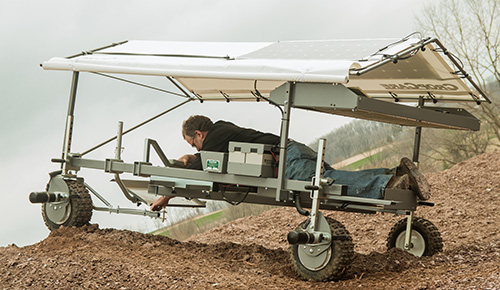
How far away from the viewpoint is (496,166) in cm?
1070

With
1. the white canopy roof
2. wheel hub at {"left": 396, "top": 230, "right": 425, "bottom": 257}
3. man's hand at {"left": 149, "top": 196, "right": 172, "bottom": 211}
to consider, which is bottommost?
wheel hub at {"left": 396, "top": 230, "right": 425, "bottom": 257}

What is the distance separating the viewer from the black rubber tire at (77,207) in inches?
291

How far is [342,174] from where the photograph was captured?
5.80m

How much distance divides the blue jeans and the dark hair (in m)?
1.19

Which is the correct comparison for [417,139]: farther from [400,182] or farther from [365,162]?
[365,162]

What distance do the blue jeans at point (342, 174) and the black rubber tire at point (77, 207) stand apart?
2.50 meters

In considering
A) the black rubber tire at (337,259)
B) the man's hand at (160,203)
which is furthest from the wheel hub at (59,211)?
the black rubber tire at (337,259)

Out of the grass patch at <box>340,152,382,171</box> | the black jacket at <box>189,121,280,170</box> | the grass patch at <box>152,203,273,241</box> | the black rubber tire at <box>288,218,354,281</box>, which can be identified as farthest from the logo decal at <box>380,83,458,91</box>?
the grass patch at <box>340,152,382,171</box>

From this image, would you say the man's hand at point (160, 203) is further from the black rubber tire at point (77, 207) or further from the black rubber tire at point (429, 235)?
the black rubber tire at point (429, 235)

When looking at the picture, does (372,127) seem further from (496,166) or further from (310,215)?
(310,215)

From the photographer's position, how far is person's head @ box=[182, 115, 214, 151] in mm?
7129

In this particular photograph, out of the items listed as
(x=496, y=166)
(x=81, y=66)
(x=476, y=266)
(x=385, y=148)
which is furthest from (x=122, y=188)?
(x=385, y=148)

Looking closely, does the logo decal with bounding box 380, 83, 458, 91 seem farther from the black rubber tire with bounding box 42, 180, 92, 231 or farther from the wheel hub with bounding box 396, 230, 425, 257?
the black rubber tire with bounding box 42, 180, 92, 231

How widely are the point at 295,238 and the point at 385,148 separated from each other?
457 inches
